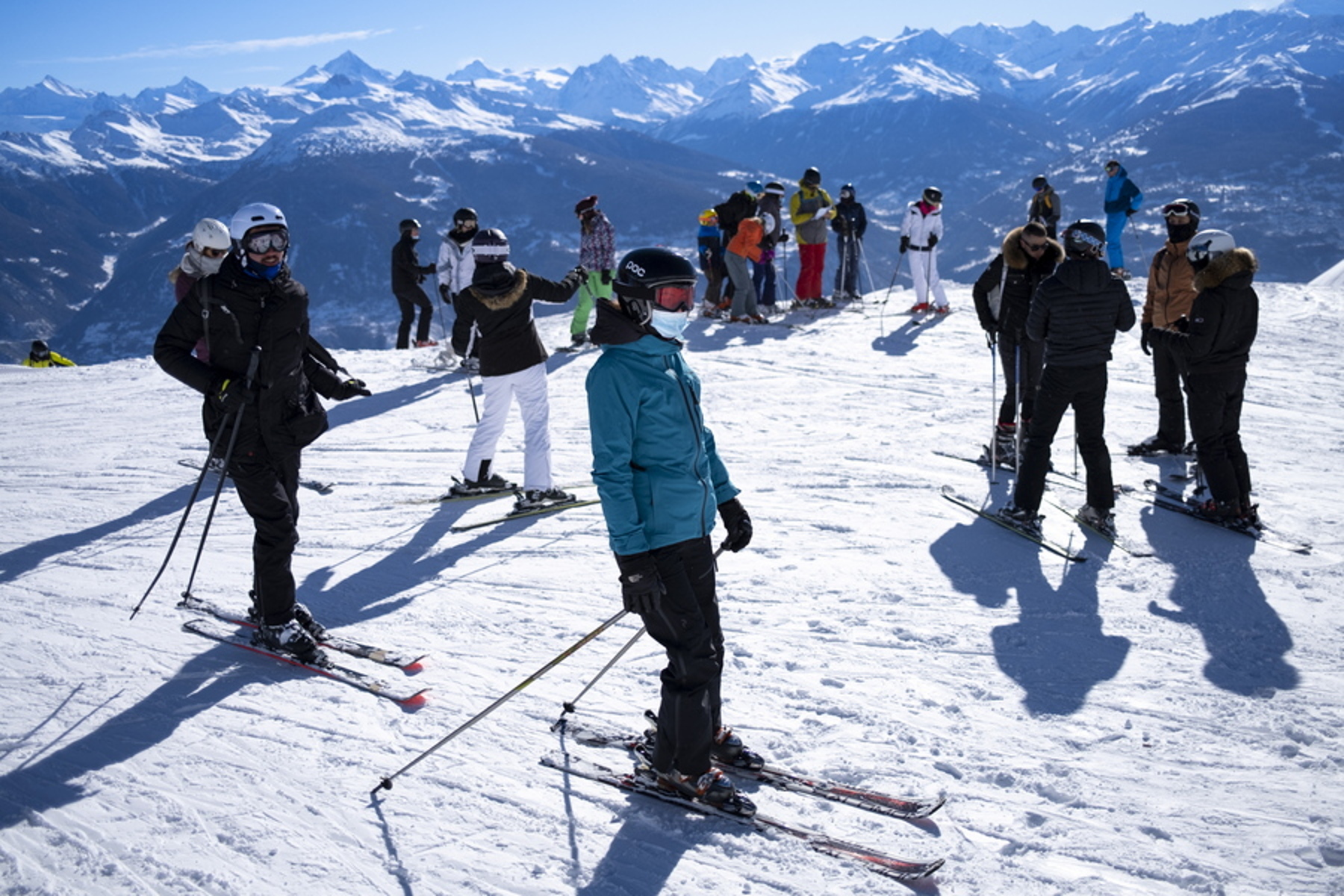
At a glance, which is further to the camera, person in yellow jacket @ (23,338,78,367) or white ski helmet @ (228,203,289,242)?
person in yellow jacket @ (23,338,78,367)

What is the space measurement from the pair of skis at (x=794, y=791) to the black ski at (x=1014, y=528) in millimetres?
3110

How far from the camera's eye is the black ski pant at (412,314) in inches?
532

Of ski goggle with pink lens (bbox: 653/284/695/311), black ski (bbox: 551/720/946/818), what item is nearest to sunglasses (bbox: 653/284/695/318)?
ski goggle with pink lens (bbox: 653/284/695/311)

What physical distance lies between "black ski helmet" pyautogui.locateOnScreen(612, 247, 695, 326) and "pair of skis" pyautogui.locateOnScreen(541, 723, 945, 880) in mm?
1888

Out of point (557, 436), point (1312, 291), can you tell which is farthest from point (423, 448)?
point (1312, 291)

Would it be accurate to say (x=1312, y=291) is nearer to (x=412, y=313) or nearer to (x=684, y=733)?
(x=412, y=313)

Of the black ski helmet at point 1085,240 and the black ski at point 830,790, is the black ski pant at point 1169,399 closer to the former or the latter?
the black ski helmet at point 1085,240

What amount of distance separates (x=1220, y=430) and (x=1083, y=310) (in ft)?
5.19

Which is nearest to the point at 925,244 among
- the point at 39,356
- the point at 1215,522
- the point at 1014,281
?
the point at 1014,281

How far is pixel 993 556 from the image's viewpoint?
614 centimetres

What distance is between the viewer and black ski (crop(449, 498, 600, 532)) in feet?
22.9

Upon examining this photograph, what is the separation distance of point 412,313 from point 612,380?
12501mm

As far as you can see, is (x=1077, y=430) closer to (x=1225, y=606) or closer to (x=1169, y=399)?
(x=1225, y=606)

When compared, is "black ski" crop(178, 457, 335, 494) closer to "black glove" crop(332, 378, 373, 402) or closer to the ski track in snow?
the ski track in snow
